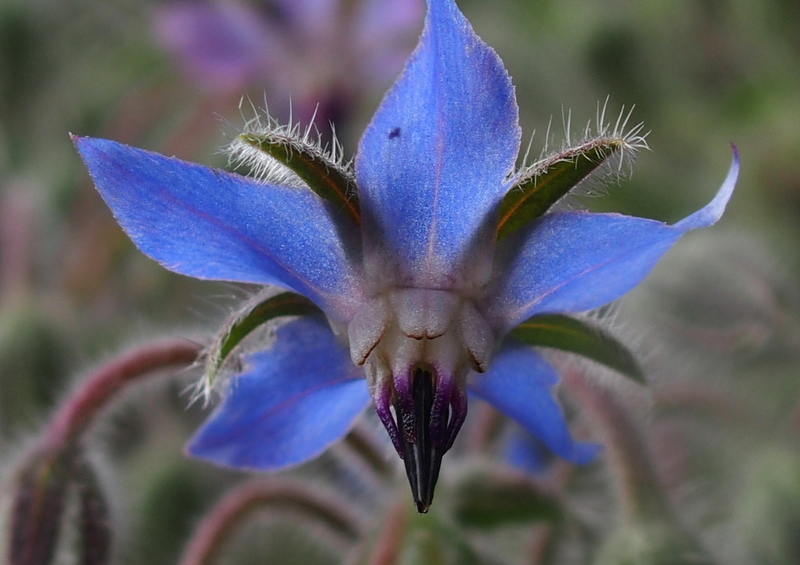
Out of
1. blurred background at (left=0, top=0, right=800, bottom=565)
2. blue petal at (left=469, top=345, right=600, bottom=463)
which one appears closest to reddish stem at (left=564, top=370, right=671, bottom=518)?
blurred background at (left=0, top=0, right=800, bottom=565)

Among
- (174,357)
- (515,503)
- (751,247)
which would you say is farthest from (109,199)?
(751,247)

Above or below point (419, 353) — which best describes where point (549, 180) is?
above

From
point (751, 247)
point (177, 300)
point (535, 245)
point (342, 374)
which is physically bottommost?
point (177, 300)

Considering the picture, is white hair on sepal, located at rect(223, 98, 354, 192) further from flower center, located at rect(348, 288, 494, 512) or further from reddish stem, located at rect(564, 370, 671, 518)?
reddish stem, located at rect(564, 370, 671, 518)

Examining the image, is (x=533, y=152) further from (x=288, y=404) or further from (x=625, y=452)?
(x=288, y=404)

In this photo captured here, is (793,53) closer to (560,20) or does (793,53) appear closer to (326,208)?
(560,20)

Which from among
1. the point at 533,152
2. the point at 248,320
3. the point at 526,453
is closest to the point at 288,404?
the point at 248,320
